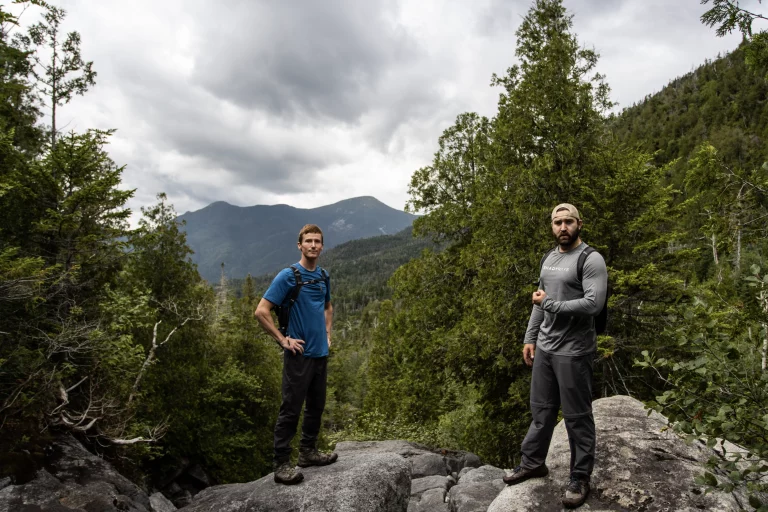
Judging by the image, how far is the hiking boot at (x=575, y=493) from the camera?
3854mm

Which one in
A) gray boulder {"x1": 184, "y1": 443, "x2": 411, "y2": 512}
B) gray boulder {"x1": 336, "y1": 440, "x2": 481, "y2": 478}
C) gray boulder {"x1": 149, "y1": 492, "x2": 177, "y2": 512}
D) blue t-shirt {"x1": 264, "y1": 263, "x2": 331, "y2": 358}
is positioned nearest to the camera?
gray boulder {"x1": 184, "y1": 443, "x2": 411, "y2": 512}

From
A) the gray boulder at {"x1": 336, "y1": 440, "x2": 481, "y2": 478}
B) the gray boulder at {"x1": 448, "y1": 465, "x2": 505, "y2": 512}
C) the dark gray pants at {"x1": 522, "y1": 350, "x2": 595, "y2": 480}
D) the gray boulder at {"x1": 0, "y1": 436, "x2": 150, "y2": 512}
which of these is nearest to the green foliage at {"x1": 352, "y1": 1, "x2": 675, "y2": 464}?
the gray boulder at {"x1": 336, "y1": 440, "x2": 481, "y2": 478}

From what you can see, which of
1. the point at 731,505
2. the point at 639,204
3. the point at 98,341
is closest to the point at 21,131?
the point at 98,341

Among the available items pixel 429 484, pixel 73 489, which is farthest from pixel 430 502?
pixel 73 489

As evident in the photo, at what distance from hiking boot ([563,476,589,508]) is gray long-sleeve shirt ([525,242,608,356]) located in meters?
1.21

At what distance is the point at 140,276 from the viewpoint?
19.1 meters

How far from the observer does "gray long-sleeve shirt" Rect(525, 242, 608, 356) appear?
3.92 metres

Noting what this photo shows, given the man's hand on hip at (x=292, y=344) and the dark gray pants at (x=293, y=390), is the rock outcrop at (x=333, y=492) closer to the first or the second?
the dark gray pants at (x=293, y=390)

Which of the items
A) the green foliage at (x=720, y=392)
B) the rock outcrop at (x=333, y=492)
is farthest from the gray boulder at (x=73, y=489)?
the green foliage at (x=720, y=392)

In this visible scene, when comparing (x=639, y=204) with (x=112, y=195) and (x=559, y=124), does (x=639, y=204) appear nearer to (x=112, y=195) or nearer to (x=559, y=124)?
(x=559, y=124)

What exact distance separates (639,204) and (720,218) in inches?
197

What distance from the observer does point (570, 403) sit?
13.3ft

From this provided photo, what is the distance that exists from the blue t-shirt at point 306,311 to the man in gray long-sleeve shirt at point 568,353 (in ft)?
7.93

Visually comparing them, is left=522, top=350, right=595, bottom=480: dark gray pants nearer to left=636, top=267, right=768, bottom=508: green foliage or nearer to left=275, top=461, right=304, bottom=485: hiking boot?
left=636, top=267, right=768, bottom=508: green foliage
